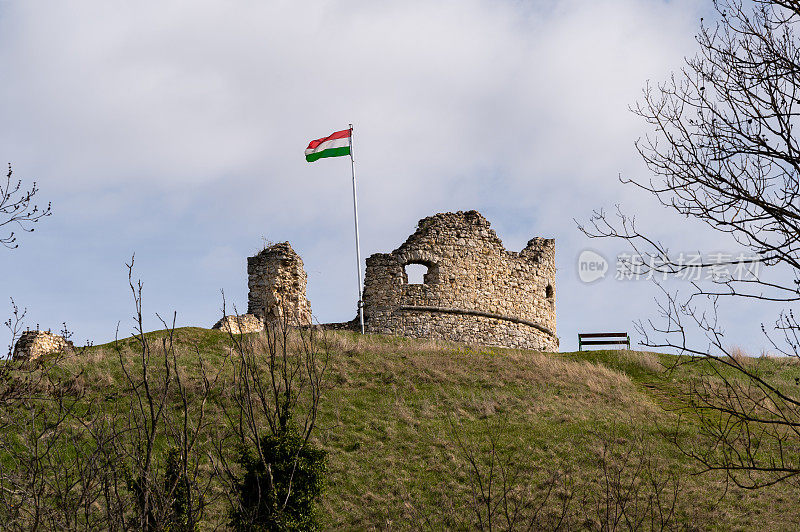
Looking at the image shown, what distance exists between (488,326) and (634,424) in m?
9.35

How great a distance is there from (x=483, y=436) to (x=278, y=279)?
11012 millimetres

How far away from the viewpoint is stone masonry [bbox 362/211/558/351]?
76.7 feet

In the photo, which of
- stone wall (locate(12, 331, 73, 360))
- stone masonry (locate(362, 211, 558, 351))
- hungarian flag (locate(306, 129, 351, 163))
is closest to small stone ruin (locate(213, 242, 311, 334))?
stone masonry (locate(362, 211, 558, 351))

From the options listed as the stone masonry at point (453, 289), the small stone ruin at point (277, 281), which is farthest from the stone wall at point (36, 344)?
the stone masonry at point (453, 289)

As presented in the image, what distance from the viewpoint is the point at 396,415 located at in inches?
605

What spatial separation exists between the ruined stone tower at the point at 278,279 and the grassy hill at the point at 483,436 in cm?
332

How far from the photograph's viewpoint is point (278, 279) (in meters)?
23.4

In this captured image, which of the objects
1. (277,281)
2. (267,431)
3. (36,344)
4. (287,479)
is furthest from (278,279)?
(287,479)

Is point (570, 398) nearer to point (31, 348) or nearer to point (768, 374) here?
point (768, 374)

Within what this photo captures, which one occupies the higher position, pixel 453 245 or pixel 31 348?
pixel 453 245

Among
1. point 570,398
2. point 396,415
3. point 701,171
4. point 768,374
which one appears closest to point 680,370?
point 768,374

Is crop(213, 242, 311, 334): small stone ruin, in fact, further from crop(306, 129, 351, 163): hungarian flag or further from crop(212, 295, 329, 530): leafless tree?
crop(212, 295, 329, 530): leafless tree

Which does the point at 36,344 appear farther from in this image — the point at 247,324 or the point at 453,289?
the point at 453,289

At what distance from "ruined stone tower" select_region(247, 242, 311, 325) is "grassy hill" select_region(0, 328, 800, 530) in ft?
10.9
